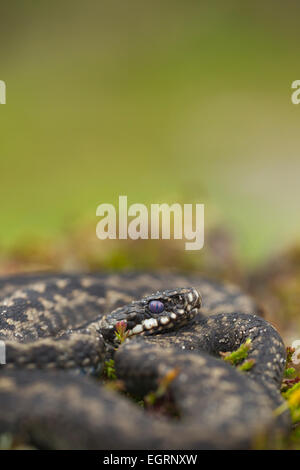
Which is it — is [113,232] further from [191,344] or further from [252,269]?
[191,344]

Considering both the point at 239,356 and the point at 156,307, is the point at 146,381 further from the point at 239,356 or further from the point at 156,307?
the point at 156,307

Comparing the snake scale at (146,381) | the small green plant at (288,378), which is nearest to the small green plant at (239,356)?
the snake scale at (146,381)

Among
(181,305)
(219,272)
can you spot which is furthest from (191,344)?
(219,272)

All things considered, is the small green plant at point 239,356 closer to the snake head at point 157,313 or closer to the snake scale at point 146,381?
the snake scale at point 146,381

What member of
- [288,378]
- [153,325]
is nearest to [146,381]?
[153,325]

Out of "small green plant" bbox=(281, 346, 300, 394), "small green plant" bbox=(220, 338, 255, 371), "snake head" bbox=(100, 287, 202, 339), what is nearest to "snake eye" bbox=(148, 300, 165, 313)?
"snake head" bbox=(100, 287, 202, 339)

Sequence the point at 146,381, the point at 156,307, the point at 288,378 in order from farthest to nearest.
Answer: the point at 156,307 → the point at 288,378 → the point at 146,381

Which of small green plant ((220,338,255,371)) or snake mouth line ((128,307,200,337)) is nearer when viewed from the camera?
small green plant ((220,338,255,371))

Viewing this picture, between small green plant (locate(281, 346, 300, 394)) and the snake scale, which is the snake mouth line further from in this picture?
small green plant (locate(281, 346, 300, 394))
